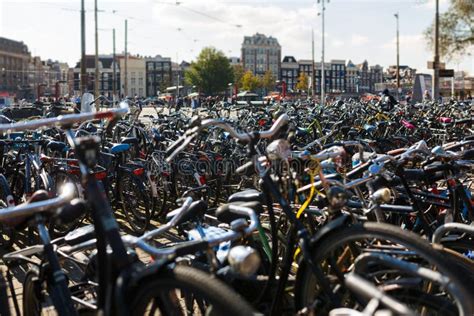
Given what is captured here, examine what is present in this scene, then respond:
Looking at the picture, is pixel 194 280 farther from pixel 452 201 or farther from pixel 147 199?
pixel 147 199

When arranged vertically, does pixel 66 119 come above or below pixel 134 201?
above

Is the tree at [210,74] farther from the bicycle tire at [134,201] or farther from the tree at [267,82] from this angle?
the bicycle tire at [134,201]

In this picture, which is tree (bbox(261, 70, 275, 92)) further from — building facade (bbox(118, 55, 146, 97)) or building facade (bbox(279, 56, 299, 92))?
building facade (bbox(118, 55, 146, 97))

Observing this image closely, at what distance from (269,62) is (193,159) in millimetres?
104178

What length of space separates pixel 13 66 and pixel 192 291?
116 m

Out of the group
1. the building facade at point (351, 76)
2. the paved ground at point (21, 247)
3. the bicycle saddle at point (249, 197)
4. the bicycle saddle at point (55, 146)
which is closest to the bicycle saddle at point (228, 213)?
the bicycle saddle at point (249, 197)

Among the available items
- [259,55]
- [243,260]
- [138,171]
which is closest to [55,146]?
[138,171]

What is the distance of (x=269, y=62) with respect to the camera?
108 metres

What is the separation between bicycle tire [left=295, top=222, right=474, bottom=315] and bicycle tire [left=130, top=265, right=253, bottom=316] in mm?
577

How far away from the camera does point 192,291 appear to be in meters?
1.47

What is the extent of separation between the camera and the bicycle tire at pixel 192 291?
137 centimetres

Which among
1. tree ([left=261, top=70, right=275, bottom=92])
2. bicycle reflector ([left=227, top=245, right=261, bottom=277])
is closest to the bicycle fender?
bicycle reflector ([left=227, top=245, right=261, bottom=277])

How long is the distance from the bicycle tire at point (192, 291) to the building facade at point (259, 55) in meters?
107

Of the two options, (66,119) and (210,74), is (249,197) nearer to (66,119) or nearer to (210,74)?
(66,119)
